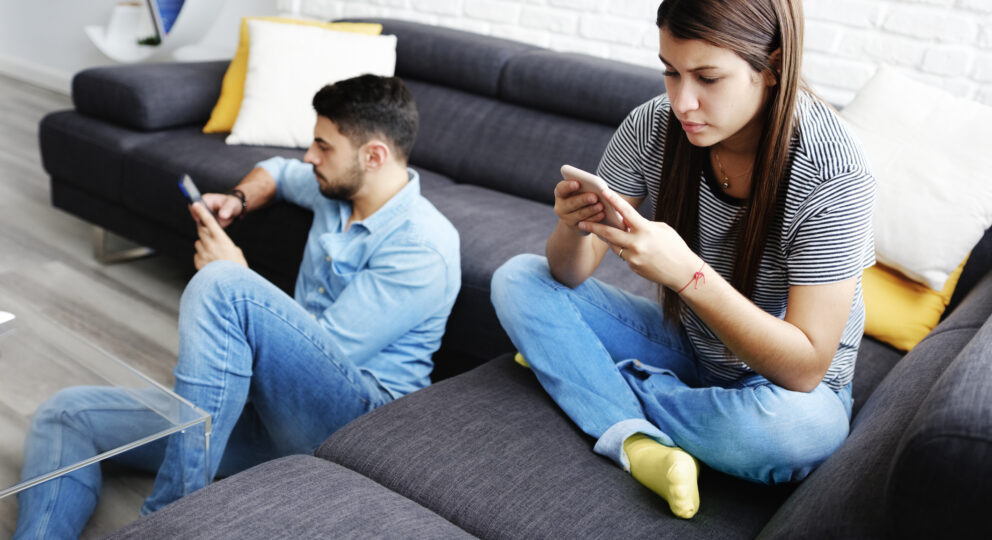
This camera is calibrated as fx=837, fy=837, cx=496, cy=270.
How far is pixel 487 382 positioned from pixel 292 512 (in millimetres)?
442

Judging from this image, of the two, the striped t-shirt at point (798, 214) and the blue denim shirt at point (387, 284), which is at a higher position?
the striped t-shirt at point (798, 214)

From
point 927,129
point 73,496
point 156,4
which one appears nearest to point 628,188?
point 927,129

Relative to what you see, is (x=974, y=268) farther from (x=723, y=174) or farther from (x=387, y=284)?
(x=387, y=284)

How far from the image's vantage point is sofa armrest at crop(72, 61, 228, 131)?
7.72 feet

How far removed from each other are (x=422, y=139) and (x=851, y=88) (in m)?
1.23

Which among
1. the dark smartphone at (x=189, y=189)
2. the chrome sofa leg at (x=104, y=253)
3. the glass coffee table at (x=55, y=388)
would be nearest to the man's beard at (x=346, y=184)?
the dark smartphone at (x=189, y=189)

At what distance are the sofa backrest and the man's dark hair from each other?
2.27 ft

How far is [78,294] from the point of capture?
88.5 inches

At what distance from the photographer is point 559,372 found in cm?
123

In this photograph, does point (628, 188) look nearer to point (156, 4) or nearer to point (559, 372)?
point (559, 372)

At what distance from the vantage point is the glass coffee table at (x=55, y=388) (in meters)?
1.07

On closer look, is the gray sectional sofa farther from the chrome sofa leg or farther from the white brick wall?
the white brick wall

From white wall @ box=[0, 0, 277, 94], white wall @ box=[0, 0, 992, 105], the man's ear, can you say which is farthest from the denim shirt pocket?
white wall @ box=[0, 0, 277, 94]

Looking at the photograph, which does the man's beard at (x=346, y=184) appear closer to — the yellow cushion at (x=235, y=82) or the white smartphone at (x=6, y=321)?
the white smartphone at (x=6, y=321)
